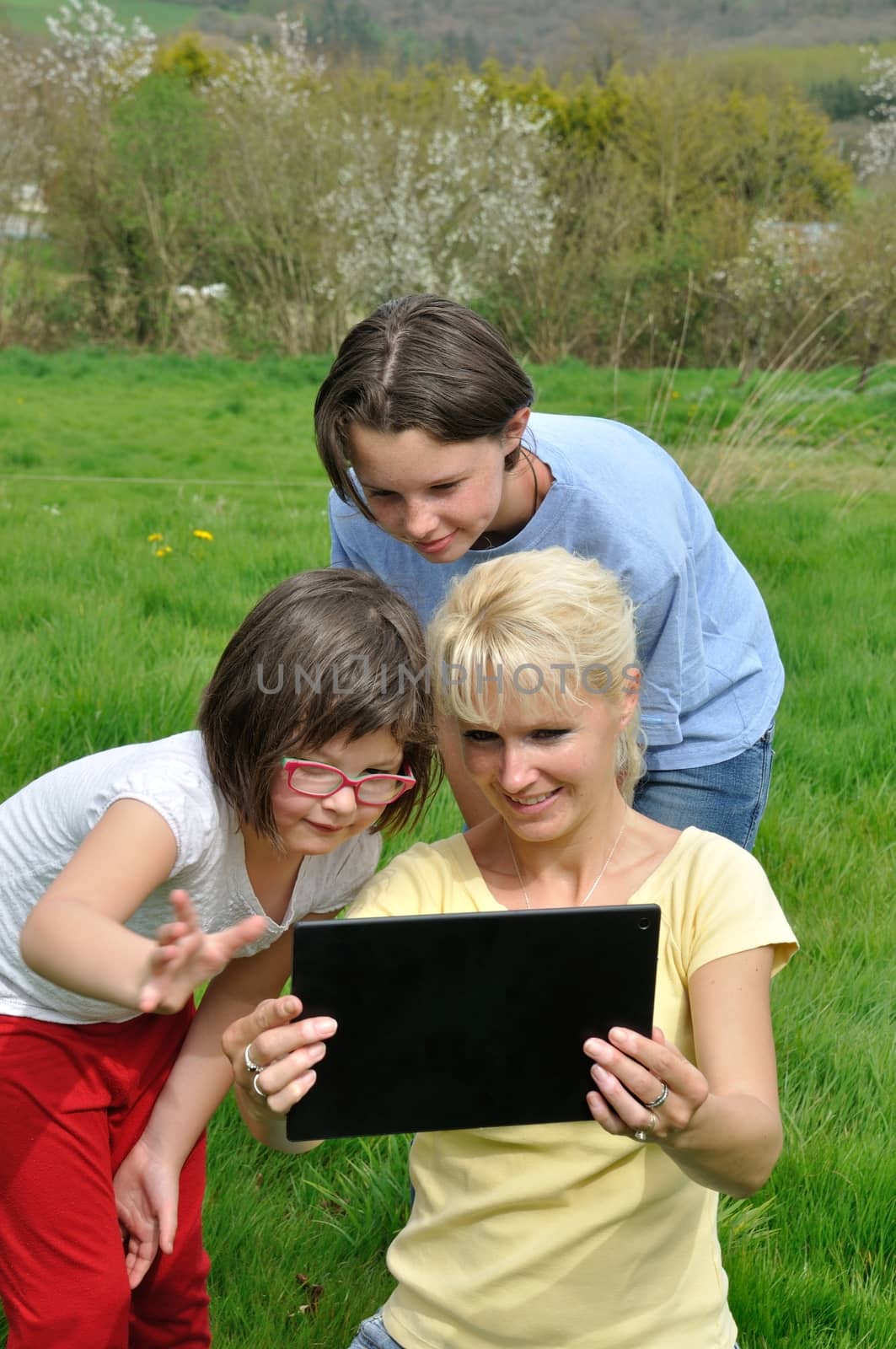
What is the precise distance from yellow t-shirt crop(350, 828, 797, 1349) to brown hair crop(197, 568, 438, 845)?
457 mm

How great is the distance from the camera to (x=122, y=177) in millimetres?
15383

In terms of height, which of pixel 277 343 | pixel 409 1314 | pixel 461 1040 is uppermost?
pixel 461 1040

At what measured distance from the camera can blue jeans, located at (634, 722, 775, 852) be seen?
2.45 metres

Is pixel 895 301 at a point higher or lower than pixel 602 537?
lower

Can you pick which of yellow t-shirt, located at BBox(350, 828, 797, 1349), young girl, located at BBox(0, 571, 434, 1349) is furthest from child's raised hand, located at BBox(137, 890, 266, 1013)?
yellow t-shirt, located at BBox(350, 828, 797, 1349)

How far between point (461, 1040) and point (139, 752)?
2.20 ft

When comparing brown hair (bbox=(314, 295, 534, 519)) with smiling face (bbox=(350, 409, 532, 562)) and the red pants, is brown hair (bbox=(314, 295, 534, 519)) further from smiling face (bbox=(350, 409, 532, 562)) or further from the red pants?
the red pants

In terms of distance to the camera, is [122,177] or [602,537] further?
[122,177]

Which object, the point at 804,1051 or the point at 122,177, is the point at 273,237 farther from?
the point at 804,1051

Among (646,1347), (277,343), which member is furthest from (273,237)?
(646,1347)

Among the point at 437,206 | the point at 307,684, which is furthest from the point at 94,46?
the point at 307,684

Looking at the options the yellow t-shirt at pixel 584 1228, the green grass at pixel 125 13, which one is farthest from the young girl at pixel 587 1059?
the green grass at pixel 125 13

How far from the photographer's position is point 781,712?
4641 mm

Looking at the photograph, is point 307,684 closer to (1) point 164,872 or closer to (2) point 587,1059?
(1) point 164,872
